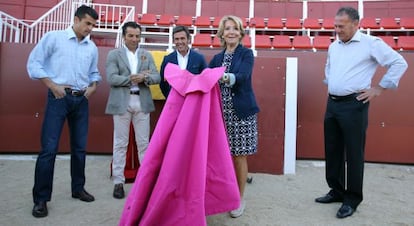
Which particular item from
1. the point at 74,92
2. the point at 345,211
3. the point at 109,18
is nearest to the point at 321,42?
the point at 109,18

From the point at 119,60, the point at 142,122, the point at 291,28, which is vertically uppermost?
the point at 291,28

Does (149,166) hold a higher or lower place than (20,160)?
higher

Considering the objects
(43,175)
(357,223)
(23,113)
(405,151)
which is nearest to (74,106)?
(43,175)

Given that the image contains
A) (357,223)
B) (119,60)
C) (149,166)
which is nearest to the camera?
(149,166)

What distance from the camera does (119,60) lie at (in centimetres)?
262

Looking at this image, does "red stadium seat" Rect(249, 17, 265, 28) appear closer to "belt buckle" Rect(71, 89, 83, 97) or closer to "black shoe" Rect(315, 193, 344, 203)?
"black shoe" Rect(315, 193, 344, 203)

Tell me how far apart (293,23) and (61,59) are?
8.54 metres

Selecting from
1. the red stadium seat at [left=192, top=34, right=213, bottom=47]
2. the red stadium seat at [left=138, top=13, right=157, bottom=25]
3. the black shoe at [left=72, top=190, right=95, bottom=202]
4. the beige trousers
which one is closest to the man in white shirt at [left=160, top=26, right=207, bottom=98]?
the beige trousers

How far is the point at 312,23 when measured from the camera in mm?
9531

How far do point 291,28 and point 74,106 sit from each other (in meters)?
8.34

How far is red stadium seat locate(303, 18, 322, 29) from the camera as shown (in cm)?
940

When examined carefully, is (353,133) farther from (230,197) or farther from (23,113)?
(23,113)

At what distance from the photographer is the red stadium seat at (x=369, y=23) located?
29.9ft

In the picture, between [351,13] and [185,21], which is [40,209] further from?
[185,21]
